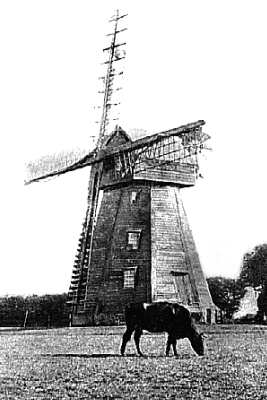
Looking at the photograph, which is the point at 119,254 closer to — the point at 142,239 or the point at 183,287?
the point at 142,239

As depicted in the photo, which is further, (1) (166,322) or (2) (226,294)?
(2) (226,294)

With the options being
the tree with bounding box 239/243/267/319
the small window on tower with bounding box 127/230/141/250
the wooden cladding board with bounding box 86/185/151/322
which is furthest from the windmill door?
the tree with bounding box 239/243/267/319

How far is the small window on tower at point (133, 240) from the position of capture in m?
37.8

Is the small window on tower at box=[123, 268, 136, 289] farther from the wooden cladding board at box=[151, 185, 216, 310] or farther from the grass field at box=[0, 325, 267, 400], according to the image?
the grass field at box=[0, 325, 267, 400]

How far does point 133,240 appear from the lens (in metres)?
37.9

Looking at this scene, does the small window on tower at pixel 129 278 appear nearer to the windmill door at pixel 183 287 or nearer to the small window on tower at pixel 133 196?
the windmill door at pixel 183 287

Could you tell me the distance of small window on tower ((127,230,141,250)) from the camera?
37.8 metres

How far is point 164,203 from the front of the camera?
38.3m

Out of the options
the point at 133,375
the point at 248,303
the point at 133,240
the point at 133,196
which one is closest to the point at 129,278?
the point at 133,240

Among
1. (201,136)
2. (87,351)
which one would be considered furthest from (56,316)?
(87,351)

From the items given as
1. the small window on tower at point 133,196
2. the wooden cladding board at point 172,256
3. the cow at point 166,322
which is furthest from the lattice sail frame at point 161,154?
the cow at point 166,322

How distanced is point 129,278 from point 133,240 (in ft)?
6.51

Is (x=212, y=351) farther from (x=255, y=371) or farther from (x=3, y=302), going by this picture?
(x=3, y=302)

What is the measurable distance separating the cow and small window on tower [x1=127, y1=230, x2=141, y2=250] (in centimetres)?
1902
